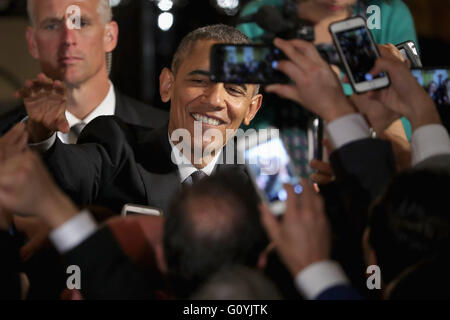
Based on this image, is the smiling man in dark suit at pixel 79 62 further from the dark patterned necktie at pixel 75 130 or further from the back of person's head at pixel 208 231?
the back of person's head at pixel 208 231

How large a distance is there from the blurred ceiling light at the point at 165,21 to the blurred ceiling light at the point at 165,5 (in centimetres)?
2

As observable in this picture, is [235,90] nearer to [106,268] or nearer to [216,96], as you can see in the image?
[216,96]

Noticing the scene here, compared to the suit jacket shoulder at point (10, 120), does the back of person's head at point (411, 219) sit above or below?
above

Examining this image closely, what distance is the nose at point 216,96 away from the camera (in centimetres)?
142

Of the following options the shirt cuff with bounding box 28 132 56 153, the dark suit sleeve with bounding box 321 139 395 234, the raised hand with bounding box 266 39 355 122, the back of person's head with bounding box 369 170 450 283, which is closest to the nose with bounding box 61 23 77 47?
the shirt cuff with bounding box 28 132 56 153

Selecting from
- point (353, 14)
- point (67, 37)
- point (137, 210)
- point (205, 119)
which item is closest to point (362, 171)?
point (137, 210)

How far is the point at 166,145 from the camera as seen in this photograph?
4.68 feet

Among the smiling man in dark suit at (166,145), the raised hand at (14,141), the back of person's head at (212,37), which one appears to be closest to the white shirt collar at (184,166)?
the smiling man in dark suit at (166,145)

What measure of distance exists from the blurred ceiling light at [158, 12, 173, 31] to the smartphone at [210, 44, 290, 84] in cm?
128

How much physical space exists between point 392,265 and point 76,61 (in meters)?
1.13

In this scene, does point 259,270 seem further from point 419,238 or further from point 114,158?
point 114,158

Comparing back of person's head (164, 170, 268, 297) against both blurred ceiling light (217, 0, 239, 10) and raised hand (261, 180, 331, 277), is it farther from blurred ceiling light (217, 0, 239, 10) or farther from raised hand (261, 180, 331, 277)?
blurred ceiling light (217, 0, 239, 10)
